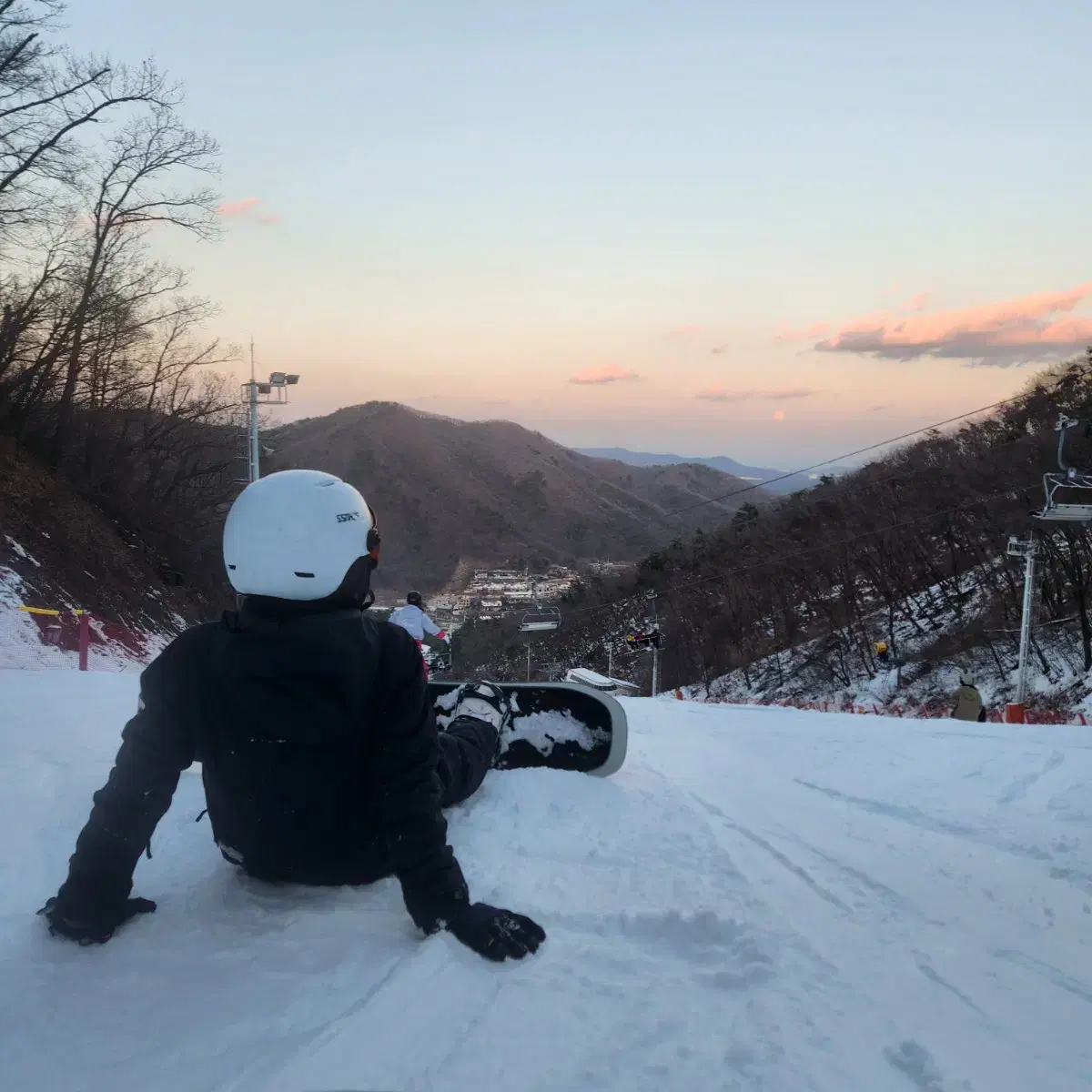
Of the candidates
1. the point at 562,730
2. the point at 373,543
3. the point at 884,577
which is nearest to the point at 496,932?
the point at 373,543

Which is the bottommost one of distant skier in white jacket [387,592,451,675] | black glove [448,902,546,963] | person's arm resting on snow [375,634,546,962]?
distant skier in white jacket [387,592,451,675]

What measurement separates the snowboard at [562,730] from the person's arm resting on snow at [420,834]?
1.65m

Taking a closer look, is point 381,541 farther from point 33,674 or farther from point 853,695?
point 853,695

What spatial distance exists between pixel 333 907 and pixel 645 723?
4651 millimetres

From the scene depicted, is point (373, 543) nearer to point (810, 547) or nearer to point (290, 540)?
point (290, 540)

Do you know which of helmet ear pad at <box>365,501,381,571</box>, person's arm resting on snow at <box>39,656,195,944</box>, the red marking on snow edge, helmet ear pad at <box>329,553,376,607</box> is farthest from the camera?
the red marking on snow edge

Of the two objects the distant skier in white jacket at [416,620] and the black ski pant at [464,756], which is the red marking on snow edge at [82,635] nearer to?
the distant skier in white jacket at [416,620]

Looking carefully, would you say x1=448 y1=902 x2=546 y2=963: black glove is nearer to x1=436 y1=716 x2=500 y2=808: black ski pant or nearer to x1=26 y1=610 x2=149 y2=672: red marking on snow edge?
x1=436 y1=716 x2=500 y2=808: black ski pant

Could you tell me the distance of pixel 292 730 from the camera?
2.37 meters

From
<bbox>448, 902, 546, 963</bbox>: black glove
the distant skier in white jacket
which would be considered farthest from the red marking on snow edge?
<bbox>448, 902, 546, 963</bbox>: black glove

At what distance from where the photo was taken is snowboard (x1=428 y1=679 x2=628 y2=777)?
4164mm

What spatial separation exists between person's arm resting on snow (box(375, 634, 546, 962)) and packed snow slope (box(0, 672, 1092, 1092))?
0.07m

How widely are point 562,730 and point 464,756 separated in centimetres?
93

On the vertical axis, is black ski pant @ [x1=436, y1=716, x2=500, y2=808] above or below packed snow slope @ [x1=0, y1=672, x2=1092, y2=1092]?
above
